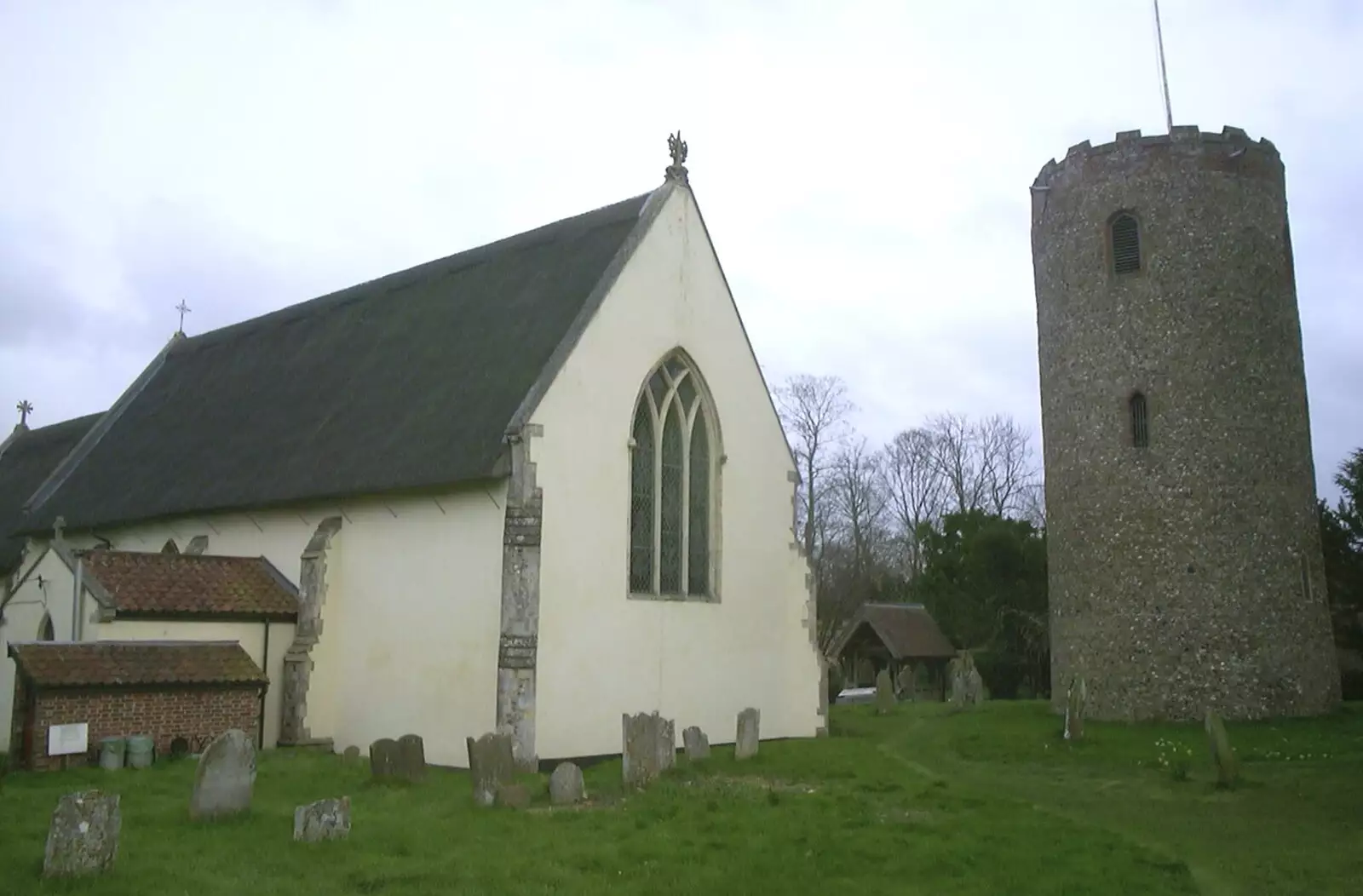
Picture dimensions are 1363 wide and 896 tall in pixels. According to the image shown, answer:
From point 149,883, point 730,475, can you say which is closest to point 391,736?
point 730,475

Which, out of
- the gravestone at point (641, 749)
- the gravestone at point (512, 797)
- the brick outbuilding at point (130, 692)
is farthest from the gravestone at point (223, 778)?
the brick outbuilding at point (130, 692)

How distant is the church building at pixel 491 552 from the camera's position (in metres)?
16.6

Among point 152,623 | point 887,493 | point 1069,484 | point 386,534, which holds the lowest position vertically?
point 152,623

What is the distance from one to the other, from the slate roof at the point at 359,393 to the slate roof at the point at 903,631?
66.0 ft

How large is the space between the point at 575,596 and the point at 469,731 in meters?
2.40

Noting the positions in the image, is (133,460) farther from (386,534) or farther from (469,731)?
(469,731)

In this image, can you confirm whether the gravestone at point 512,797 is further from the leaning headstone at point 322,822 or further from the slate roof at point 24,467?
the slate roof at point 24,467

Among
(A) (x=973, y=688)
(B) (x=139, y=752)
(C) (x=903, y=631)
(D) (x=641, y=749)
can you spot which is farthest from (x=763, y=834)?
(C) (x=903, y=631)

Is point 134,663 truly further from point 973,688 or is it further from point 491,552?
point 973,688

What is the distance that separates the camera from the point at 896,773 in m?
16.0

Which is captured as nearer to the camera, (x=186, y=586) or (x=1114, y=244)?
(x=186, y=586)

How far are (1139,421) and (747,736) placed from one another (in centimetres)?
1240

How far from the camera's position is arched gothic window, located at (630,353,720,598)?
18578 mm

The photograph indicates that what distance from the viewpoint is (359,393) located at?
2166cm
